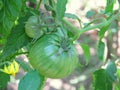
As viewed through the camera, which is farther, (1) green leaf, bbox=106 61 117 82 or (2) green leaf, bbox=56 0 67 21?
(1) green leaf, bbox=106 61 117 82

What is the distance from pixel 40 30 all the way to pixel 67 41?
0.12m

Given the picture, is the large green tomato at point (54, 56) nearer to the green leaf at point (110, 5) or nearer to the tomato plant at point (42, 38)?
the tomato plant at point (42, 38)

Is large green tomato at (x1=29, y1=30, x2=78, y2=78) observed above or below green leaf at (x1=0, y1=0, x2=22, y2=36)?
below

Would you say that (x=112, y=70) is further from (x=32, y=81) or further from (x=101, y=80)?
(x=32, y=81)

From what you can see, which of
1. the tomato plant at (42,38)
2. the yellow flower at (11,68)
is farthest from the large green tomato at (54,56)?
the yellow flower at (11,68)

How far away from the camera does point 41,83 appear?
1.17m

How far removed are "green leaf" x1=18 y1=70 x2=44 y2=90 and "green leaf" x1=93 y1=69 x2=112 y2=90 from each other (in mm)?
413

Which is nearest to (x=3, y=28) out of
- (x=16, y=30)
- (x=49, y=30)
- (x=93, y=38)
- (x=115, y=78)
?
(x=16, y=30)

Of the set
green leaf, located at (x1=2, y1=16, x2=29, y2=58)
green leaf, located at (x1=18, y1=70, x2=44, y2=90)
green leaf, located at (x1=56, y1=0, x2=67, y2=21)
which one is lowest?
green leaf, located at (x1=18, y1=70, x2=44, y2=90)

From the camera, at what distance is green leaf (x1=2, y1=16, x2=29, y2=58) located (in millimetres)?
1179

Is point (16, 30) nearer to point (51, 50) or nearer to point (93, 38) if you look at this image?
point (51, 50)

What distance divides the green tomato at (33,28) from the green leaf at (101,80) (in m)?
0.44

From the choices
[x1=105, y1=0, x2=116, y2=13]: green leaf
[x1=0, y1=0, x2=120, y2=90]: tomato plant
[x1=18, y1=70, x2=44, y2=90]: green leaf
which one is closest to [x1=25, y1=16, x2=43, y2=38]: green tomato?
[x1=0, y1=0, x2=120, y2=90]: tomato plant

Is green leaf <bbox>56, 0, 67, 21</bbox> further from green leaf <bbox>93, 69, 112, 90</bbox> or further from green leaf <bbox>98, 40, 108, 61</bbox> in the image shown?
green leaf <bbox>93, 69, 112, 90</bbox>
